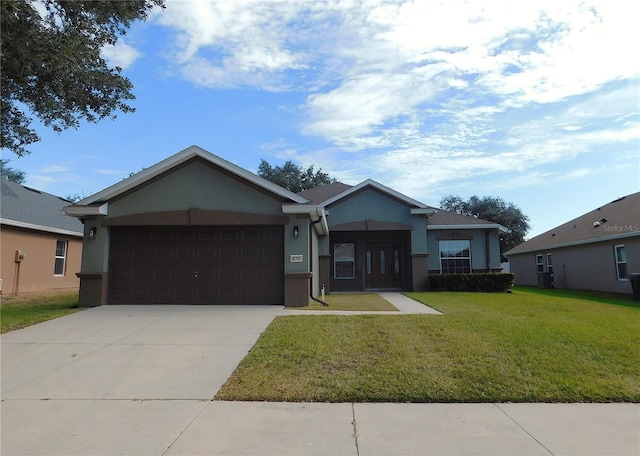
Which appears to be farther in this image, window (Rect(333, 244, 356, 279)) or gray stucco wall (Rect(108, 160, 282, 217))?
window (Rect(333, 244, 356, 279))

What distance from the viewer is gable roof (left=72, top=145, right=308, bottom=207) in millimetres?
11453

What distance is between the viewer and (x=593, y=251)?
19391 millimetres

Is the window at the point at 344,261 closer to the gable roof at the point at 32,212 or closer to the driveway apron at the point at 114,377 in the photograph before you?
the driveway apron at the point at 114,377

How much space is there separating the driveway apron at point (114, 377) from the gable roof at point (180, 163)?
3.62m

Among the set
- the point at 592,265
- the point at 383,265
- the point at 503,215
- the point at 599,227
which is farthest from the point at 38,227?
the point at 503,215

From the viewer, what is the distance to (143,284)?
1162 centimetres

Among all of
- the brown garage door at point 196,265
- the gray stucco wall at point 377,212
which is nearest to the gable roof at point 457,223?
the gray stucco wall at point 377,212

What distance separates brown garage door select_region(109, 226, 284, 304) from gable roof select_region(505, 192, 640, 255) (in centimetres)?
1482

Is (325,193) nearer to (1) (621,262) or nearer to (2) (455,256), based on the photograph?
(2) (455,256)

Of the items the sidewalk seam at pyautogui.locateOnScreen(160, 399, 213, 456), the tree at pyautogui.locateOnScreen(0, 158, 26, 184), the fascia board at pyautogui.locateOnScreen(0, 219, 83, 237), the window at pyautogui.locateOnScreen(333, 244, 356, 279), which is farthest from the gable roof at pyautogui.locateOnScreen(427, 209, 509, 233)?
the tree at pyautogui.locateOnScreen(0, 158, 26, 184)

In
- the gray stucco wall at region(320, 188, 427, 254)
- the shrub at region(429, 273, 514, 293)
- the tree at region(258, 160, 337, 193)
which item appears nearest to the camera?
the shrub at region(429, 273, 514, 293)

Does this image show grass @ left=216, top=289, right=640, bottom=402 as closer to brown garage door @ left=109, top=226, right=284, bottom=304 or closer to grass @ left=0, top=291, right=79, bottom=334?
brown garage door @ left=109, top=226, right=284, bottom=304

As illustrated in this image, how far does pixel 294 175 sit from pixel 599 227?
89.3 feet

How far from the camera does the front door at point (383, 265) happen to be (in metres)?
18.4
